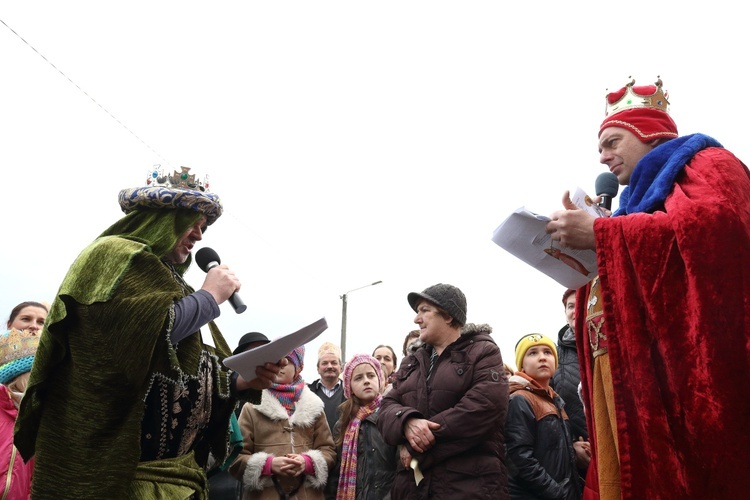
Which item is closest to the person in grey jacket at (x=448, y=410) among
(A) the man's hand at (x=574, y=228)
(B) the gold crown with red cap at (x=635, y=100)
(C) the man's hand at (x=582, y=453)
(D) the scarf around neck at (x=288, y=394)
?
(C) the man's hand at (x=582, y=453)

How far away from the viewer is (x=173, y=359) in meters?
2.61

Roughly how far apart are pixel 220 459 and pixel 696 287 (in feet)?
7.88

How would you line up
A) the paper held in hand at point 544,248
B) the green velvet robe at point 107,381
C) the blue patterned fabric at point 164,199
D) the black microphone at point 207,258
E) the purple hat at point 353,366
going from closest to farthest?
the green velvet robe at point 107,381
the paper held in hand at point 544,248
the blue patterned fabric at point 164,199
the black microphone at point 207,258
the purple hat at point 353,366

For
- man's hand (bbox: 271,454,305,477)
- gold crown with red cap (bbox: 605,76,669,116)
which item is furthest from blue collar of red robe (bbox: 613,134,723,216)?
man's hand (bbox: 271,454,305,477)

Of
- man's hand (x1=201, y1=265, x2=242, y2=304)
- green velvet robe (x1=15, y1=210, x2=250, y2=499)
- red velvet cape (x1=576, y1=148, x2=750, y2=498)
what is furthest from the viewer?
man's hand (x1=201, y1=265, x2=242, y2=304)

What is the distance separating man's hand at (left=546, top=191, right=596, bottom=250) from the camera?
2.52 m

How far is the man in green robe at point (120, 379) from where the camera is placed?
2469 millimetres

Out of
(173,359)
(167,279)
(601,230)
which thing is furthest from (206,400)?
(601,230)

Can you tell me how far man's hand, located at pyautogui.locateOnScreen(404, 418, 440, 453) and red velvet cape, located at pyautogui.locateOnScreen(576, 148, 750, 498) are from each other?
6.09 feet

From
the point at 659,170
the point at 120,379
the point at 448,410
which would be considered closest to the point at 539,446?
the point at 448,410

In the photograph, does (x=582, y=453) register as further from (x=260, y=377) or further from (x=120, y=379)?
(x=120, y=379)

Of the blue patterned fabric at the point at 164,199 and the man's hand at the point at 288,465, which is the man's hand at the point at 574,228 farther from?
the man's hand at the point at 288,465

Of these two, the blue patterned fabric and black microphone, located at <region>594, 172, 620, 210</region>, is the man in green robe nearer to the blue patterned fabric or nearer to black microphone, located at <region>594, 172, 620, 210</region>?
the blue patterned fabric

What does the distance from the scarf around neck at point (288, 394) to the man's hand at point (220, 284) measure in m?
2.62
